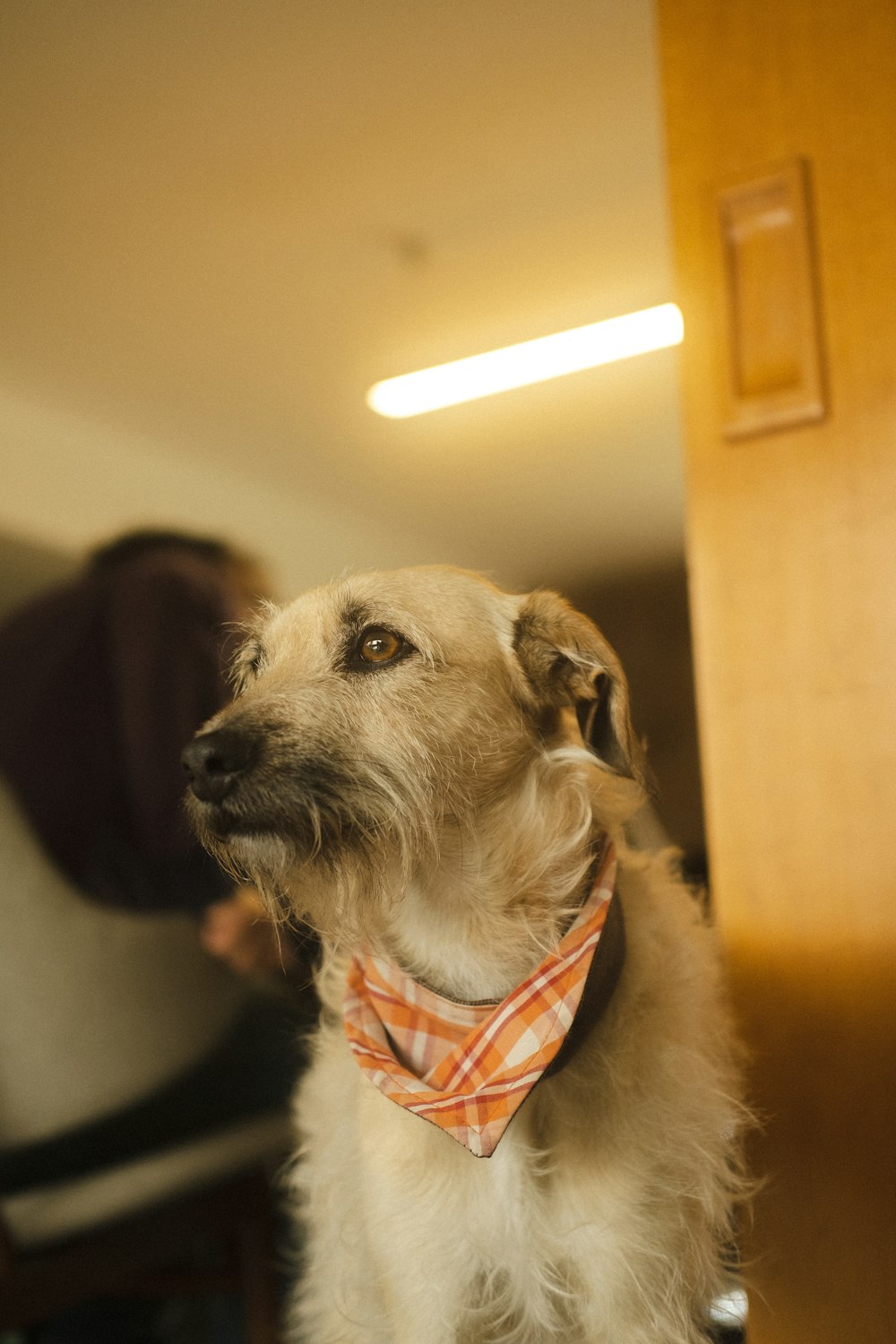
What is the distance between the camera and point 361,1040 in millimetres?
808

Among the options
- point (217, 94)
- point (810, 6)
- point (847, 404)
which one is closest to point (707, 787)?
point (847, 404)

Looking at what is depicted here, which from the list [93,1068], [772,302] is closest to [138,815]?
[93,1068]

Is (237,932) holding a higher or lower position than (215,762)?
lower

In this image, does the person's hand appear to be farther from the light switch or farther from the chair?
the light switch

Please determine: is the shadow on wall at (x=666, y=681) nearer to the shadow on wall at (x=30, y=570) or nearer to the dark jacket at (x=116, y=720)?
the dark jacket at (x=116, y=720)

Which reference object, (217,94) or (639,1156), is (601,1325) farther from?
(217,94)

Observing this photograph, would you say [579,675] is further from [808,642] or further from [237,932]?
[237,932]

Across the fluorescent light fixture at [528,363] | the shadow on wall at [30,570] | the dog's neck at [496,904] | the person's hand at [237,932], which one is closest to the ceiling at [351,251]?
the fluorescent light fixture at [528,363]

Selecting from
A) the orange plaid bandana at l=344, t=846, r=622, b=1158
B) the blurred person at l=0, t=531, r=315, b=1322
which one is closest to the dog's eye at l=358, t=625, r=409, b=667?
the orange plaid bandana at l=344, t=846, r=622, b=1158

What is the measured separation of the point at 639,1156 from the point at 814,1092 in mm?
343

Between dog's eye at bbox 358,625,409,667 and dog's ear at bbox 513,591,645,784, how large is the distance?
114 mm

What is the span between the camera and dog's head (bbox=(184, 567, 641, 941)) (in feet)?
2.23

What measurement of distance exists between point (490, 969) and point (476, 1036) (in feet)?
0.24

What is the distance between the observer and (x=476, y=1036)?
2.52ft
